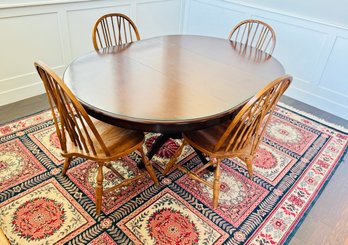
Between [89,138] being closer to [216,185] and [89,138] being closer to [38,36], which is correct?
[216,185]

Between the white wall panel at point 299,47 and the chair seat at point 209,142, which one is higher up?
the white wall panel at point 299,47

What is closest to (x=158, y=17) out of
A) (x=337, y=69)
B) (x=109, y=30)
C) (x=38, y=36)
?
(x=109, y=30)

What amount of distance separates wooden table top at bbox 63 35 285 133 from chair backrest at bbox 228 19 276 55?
12.5 inches

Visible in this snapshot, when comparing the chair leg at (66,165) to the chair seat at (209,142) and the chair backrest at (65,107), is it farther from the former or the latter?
the chair seat at (209,142)

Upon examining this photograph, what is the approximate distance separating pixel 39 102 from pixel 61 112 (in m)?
1.56

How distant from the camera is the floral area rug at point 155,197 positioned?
162cm

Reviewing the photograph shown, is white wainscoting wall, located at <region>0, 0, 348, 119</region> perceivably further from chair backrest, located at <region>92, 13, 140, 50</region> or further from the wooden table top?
the wooden table top

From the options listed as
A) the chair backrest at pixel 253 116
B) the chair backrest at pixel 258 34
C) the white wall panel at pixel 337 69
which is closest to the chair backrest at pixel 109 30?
the chair backrest at pixel 258 34

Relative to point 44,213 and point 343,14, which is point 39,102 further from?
point 343,14

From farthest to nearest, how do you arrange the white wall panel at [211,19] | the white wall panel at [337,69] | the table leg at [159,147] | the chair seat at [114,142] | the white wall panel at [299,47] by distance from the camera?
the white wall panel at [211,19]
the white wall panel at [299,47]
the white wall panel at [337,69]
the table leg at [159,147]
the chair seat at [114,142]

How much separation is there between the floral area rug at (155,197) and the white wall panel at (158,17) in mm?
1802

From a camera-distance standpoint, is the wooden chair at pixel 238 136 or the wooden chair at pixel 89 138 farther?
the wooden chair at pixel 238 136

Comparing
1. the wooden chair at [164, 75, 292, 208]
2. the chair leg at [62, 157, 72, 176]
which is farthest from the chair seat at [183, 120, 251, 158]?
the chair leg at [62, 157, 72, 176]

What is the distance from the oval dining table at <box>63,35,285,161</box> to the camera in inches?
55.9
